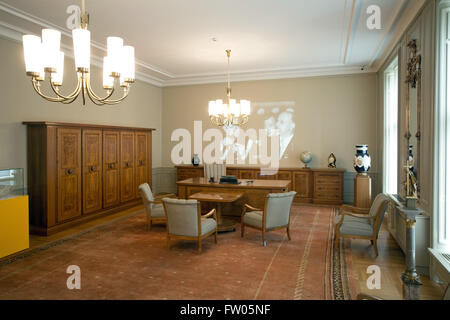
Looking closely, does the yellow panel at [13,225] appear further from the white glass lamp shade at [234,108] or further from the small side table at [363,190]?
the small side table at [363,190]

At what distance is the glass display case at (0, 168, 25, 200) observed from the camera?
4301 mm

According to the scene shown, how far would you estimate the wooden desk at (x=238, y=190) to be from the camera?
5.85 meters

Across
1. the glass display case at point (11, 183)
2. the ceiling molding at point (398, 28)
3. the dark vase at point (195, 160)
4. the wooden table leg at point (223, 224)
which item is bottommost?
the wooden table leg at point (223, 224)

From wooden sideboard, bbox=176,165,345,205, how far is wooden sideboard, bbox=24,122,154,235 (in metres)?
2.86

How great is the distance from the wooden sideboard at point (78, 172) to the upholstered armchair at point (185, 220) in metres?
2.23


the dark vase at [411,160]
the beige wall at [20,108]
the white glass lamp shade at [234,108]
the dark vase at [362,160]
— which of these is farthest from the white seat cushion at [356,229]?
the beige wall at [20,108]

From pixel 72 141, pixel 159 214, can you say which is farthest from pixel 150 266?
pixel 72 141

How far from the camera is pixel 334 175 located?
753 centimetres

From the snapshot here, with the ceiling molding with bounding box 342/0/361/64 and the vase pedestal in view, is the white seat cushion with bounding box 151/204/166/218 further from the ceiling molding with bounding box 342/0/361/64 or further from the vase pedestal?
the ceiling molding with bounding box 342/0/361/64

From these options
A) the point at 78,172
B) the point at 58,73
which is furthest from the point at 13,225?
the point at 58,73

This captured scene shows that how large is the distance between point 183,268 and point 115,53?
2.53 meters

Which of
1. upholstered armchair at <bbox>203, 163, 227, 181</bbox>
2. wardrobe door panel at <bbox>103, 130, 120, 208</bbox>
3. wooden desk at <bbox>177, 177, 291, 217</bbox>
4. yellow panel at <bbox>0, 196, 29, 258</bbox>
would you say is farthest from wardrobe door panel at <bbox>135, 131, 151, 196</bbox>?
yellow panel at <bbox>0, 196, 29, 258</bbox>
